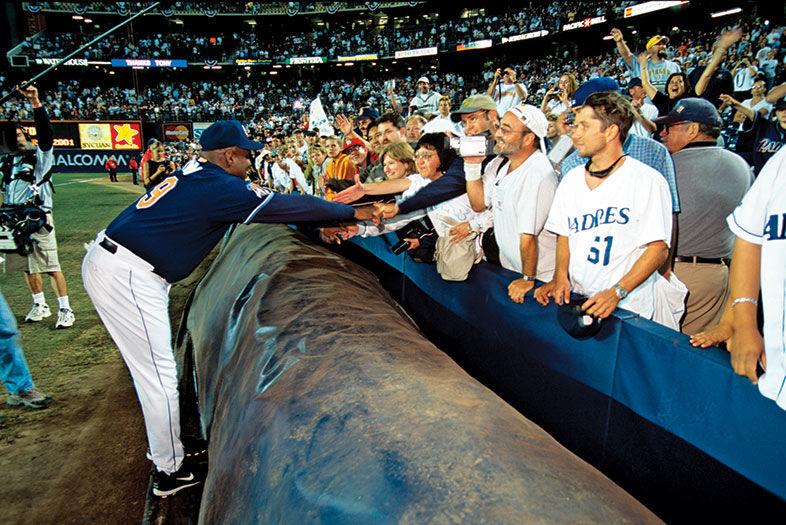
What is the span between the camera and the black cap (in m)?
2.10

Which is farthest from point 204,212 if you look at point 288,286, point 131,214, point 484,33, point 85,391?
point 484,33

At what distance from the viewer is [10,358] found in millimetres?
3850

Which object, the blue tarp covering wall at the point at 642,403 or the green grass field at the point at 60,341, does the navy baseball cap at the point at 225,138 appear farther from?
the green grass field at the point at 60,341

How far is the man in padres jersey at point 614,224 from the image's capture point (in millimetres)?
2305

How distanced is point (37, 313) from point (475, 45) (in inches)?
1569

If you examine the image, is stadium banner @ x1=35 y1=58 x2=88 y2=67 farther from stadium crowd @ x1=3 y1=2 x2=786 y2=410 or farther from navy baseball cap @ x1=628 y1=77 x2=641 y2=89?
navy baseball cap @ x1=628 y1=77 x2=641 y2=89

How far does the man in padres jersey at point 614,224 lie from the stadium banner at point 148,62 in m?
49.5

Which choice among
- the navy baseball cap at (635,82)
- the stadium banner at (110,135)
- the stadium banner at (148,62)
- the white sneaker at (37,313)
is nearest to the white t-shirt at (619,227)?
the navy baseball cap at (635,82)

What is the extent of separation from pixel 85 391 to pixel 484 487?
174 inches

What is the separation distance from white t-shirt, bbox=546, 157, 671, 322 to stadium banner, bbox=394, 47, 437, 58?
42.6 meters

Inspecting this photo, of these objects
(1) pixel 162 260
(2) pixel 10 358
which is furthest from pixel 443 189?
(2) pixel 10 358

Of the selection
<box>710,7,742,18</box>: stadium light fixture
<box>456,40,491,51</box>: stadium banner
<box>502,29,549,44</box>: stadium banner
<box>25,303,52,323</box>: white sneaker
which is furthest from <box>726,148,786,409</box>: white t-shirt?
<box>456,40,491,51</box>: stadium banner

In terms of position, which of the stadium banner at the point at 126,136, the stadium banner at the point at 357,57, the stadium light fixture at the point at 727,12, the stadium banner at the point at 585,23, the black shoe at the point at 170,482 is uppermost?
the stadium banner at the point at 357,57

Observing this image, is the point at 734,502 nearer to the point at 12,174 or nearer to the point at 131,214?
the point at 131,214
